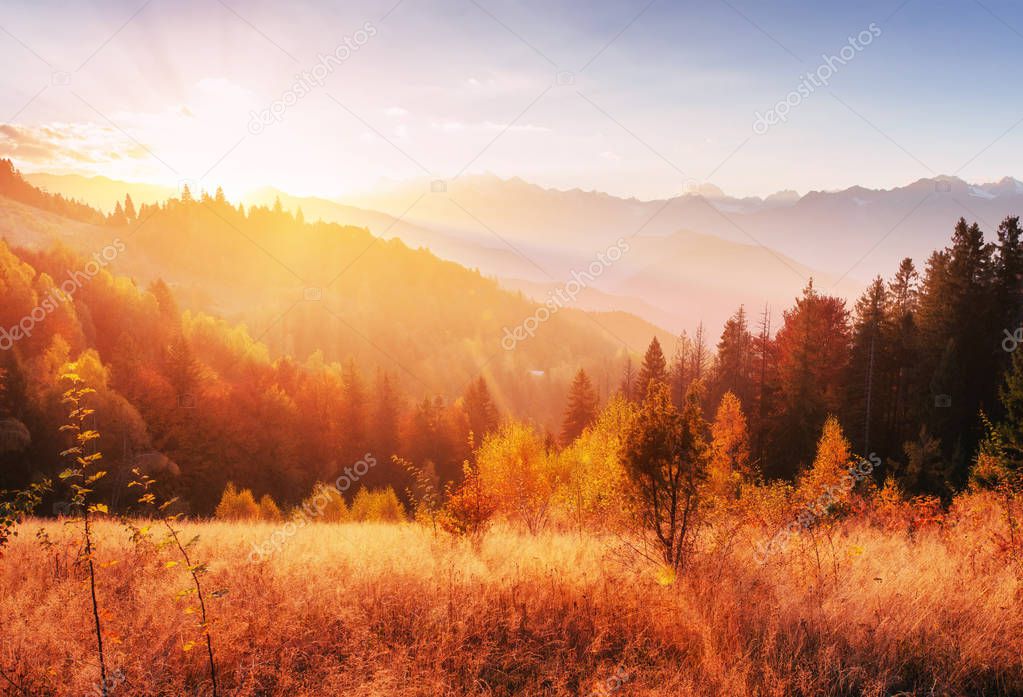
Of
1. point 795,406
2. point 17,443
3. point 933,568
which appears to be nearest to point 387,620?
point 933,568

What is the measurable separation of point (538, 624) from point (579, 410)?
47370mm

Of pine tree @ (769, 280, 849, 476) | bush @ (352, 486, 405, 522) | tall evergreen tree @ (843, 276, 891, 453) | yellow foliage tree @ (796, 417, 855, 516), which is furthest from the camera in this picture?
bush @ (352, 486, 405, 522)

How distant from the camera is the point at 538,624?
6836 mm

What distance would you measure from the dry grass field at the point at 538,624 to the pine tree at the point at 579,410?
144 ft

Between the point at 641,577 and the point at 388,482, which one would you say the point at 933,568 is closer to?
the point at 641,577

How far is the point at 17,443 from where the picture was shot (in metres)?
44.2

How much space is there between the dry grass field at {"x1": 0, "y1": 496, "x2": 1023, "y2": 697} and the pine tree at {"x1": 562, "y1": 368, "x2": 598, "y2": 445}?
4403 cm

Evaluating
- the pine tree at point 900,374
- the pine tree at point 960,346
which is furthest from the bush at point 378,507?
the pine tree at point 960,346

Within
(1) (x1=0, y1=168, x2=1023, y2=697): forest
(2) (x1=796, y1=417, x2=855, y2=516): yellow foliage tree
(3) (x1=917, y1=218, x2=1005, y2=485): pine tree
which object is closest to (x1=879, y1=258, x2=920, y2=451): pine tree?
(3) (x1=917, y1=218, x2=1005, y2=485): pine tree

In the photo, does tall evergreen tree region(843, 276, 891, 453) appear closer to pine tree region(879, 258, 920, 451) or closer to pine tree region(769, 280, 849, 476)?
pine tree region(879, 258, 920, 451)

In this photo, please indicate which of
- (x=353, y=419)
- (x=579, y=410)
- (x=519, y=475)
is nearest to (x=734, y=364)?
(x=579, y=410)

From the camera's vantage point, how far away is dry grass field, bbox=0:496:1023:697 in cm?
575

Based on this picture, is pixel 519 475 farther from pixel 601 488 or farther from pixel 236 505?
pixel 236 505

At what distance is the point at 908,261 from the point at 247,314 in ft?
616
